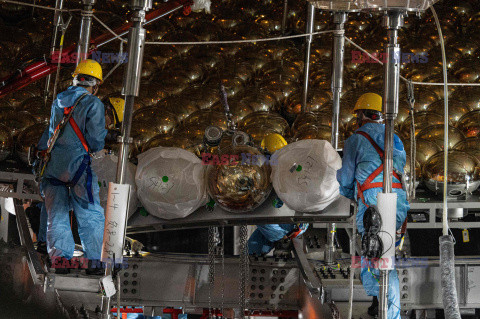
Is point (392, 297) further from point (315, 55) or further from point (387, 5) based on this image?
point (315, 55)

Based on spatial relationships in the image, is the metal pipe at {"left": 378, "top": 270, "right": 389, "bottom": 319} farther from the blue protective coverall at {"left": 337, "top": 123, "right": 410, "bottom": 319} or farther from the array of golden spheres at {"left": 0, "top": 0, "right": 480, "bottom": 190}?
the array of golden spheres at {"left": 0, "top": 0, "right": 480, "bottom": 190}

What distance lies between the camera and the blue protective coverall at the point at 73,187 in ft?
16.5

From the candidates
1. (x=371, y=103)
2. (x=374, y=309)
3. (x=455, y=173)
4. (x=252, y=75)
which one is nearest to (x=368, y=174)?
(x=371, y=103)

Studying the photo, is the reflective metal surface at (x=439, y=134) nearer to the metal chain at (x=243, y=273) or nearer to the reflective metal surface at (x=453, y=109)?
the reflective metal surface at (x=453, y=109)

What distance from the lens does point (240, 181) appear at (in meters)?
5.06

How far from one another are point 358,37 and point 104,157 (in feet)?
20.7

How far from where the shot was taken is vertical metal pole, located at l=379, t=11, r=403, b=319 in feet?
10.7

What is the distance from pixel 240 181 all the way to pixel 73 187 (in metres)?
1.25

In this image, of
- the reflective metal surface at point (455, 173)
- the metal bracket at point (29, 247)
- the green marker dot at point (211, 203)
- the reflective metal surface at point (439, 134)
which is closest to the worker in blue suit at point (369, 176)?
the green marker dot at point (211, 203)

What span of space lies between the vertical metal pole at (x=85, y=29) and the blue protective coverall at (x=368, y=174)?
246cm

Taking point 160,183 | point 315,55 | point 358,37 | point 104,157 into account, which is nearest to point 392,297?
point 160,183

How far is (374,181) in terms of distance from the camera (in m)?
4.86

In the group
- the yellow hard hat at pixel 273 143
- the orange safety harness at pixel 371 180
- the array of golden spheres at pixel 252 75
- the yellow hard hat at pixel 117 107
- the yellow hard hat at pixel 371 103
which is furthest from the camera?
the array of golden spheres at pixel 252 75

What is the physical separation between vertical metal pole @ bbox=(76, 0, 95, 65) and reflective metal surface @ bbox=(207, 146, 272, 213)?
5.40 feet
